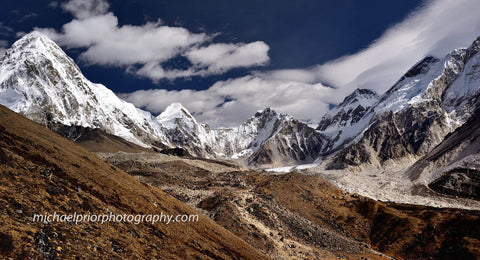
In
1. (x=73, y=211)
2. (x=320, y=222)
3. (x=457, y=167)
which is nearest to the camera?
(x=73, y=211)

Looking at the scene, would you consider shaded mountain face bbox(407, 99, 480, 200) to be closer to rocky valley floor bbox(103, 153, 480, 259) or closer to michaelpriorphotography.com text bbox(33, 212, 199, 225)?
rocky valley floor bbox(103, 153, 480, 259)

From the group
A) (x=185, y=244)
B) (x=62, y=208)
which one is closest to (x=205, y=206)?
(x=185, y=244)

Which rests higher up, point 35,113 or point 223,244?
point 35,113

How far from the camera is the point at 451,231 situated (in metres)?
42.0

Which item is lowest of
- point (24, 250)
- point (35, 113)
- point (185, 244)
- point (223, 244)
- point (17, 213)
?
point (223, 244)

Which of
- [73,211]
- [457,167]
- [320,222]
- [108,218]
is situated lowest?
[320,222]

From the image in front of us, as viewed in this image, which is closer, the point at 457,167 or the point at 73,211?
the point at 73,211

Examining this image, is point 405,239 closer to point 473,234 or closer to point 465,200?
point 473,234

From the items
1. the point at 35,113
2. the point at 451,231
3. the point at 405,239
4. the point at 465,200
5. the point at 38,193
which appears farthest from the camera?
the point at 35,113

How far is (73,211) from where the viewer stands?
14102 millimetres

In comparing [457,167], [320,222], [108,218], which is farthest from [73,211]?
[457,167]

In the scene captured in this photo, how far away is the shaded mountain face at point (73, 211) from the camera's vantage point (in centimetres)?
1086

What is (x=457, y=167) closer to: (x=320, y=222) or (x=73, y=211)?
(x=320, y=222)

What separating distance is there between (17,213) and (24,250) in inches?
90.8
